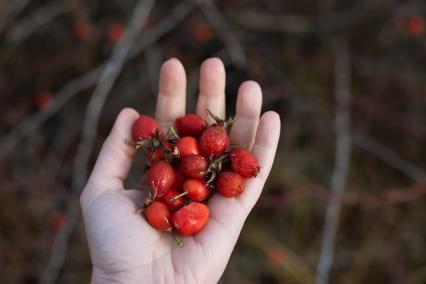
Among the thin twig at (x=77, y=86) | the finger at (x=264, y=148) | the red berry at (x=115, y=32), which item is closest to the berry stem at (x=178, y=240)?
the finger at (x=264, y=148)

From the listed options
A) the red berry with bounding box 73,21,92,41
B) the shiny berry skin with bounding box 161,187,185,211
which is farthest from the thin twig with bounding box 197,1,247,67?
the shiny berry skin with bounding box 161,187,185,211

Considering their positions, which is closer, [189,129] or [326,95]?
[189,129]

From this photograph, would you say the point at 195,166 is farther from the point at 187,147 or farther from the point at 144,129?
the point at 144,129

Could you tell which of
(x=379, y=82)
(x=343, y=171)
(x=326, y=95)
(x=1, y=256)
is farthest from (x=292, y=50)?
(x=1, y=256)

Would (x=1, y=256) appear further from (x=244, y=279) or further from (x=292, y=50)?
(x=292, y=50)

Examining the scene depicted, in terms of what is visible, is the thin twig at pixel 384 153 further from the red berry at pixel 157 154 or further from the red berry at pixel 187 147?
the red berry at pixel 157 154

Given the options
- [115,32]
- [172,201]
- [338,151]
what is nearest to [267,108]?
[338,151]
